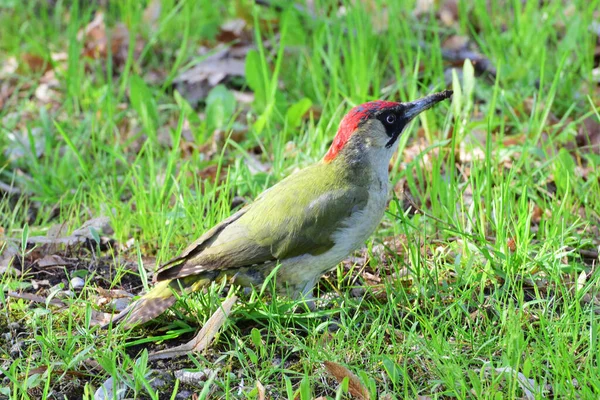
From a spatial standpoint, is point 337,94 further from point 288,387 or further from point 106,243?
point 288,387

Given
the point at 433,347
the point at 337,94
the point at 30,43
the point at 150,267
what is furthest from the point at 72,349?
the point at 30,43

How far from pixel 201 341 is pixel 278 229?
0.59 metres

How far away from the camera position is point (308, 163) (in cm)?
496

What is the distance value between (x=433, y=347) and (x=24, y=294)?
1.79 meters

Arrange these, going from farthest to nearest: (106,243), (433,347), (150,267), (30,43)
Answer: (30,43), (106,243), (150,267), (433,347)

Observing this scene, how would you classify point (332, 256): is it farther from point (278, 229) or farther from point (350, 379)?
point (350, 379)

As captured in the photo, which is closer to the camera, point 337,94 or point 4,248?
point 4,248

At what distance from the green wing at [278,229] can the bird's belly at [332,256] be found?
0.02 meters

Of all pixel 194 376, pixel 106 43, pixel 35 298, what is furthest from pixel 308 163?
pixel 106 43

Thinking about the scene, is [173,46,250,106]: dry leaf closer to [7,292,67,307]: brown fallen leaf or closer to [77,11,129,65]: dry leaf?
[77,11,129,65]: dry leaf

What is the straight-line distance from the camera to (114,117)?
5.94 meters

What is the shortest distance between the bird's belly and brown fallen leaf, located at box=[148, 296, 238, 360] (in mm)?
402

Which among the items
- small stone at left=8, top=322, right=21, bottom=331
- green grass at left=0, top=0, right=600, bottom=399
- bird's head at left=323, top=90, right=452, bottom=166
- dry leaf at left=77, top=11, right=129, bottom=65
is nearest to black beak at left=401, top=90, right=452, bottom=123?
bird's head at left=323, top=90, right=452, bottom=166

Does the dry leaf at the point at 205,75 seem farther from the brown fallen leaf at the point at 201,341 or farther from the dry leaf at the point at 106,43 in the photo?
the brown fallen leaf at the point at 201,341
